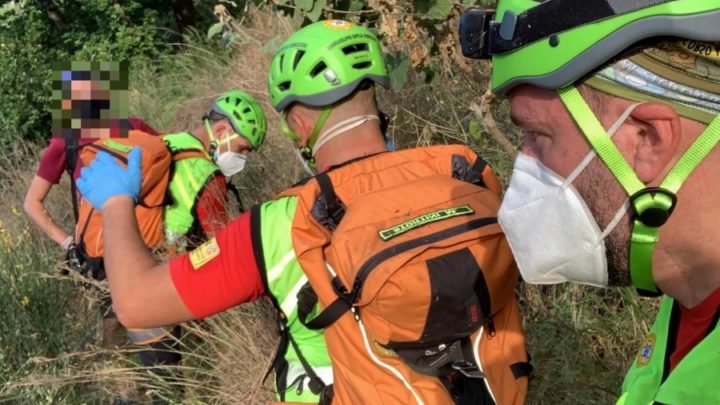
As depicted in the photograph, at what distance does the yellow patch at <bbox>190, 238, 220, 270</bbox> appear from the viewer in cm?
222

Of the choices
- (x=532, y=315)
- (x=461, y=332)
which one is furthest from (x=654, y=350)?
(x=532, y=315)

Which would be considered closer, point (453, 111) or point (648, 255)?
point (648, 255)

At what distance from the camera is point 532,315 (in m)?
3.93

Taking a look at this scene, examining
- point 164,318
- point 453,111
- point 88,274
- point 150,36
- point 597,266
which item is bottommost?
point 150,36

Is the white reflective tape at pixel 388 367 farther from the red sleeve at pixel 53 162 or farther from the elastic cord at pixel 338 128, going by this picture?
the red sleeve at pixel 53 162

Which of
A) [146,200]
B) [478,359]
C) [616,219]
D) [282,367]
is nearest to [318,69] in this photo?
[282,367]

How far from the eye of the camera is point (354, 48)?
2816mm

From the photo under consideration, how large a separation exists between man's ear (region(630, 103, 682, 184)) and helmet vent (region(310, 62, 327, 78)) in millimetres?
1581

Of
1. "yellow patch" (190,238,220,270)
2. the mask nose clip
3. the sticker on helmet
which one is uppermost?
the mask nose clip

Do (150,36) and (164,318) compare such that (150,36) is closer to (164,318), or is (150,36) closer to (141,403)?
(141,403)

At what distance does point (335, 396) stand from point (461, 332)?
46 cm

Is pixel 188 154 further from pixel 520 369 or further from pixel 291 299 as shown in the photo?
pixel 520 369

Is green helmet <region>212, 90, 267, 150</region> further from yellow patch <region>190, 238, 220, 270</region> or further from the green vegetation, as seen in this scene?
yellow patch <region>190, 238, 220, 270</region>

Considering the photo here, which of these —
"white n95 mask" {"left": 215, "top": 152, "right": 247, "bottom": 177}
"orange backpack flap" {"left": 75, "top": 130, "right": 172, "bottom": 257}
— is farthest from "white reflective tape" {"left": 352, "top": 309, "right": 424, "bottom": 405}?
"white n95 mask" {"left": 215, "top": 152, "right": 247, "bottom": 177}
